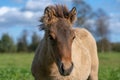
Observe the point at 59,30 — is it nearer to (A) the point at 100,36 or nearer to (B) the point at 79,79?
(B) the point at 79,79

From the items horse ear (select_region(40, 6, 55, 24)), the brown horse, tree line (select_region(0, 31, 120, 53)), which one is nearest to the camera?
the brown horse

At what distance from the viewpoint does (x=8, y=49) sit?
7606 centimetres

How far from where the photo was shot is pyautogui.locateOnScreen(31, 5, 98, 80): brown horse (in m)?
5.92

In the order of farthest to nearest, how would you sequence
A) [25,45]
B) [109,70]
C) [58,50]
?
1. [25,45]
2. [109,70]
3. [58,50]

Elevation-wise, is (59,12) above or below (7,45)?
above

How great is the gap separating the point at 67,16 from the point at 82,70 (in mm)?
1773

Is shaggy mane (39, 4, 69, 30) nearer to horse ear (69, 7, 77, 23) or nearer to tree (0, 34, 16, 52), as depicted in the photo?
horse ear (69, 7, 77, 23)

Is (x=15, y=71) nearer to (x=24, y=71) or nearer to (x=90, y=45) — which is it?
(x=24, y=71)

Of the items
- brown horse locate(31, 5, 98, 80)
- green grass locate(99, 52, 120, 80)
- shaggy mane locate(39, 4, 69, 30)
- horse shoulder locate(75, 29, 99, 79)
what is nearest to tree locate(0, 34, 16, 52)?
green grass locate(99, 52, 120, 80)

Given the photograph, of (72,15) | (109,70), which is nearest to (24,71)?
(109,70)

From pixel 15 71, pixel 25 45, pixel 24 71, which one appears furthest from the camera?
pixel 25 45

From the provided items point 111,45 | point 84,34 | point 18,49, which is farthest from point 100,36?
point 84,34

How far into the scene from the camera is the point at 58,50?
19.7ft

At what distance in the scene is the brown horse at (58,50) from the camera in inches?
233
